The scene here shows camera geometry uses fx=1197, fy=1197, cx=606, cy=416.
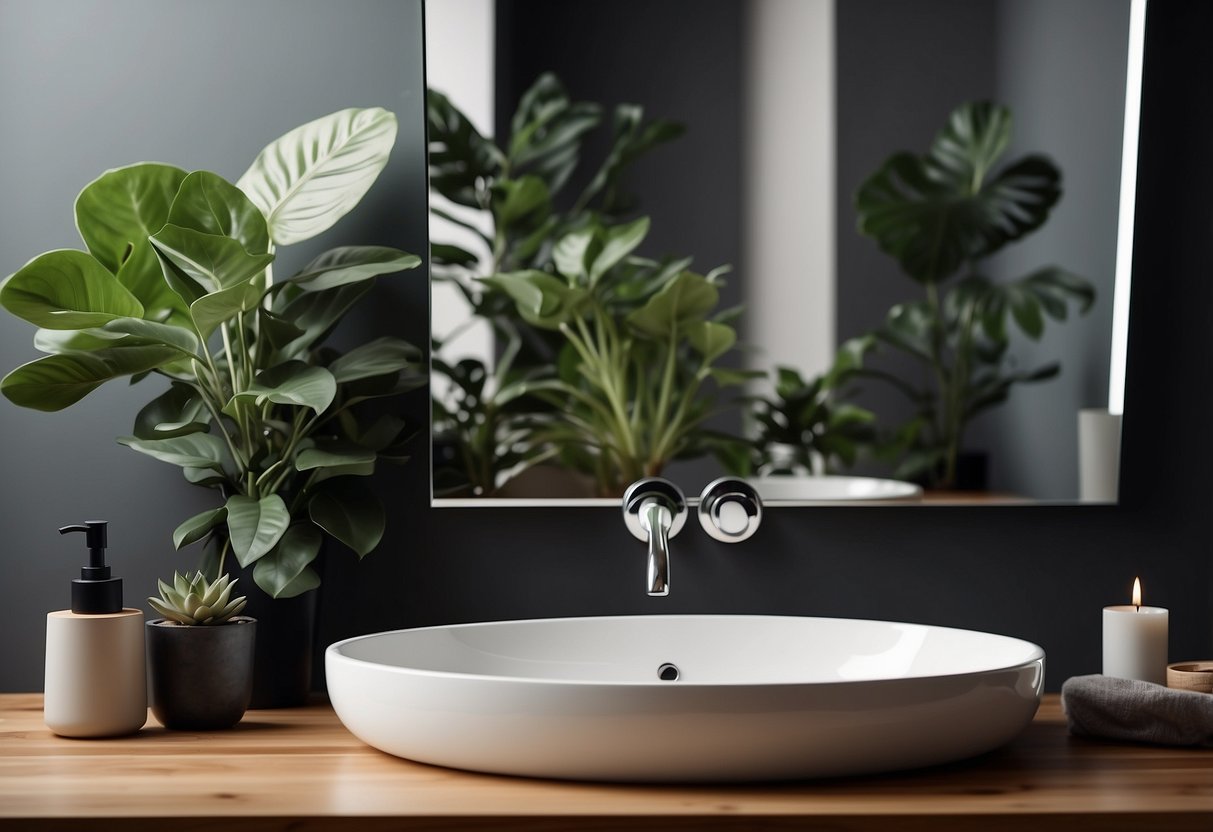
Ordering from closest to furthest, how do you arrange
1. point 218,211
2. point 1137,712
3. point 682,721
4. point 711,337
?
1. point 682,721
2. point 1137,712
3. point 218,211
4. point 711,337

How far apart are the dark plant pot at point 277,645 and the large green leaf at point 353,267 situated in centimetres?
31

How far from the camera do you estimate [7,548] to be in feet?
4.65

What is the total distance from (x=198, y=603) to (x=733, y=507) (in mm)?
580

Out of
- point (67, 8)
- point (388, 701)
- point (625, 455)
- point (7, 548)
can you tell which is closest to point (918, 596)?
point (625, 455)

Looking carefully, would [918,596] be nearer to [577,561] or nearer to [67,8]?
[577,561]

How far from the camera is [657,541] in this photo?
1.29 metres

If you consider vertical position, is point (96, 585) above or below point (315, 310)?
below

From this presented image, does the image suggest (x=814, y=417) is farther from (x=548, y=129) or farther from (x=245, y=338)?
(x=245, y=338)

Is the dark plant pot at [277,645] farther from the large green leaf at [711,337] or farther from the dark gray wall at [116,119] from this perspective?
the large green leaf at [711,337]

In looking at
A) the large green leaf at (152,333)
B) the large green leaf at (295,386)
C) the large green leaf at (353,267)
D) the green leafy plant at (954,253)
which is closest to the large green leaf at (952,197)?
the green leafy plant at (954,253)

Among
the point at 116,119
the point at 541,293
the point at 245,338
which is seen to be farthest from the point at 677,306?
the point at 116,119

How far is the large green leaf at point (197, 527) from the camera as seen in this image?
1.24 meters

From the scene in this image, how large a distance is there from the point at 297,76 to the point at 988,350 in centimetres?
87

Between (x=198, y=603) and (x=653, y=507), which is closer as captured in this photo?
(x=198, y=603)
